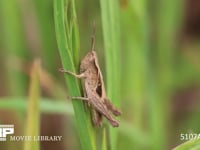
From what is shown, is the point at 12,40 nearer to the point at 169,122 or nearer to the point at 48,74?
the point at 48,74

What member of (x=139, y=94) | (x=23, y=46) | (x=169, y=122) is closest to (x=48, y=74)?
(x=23, y=46)
